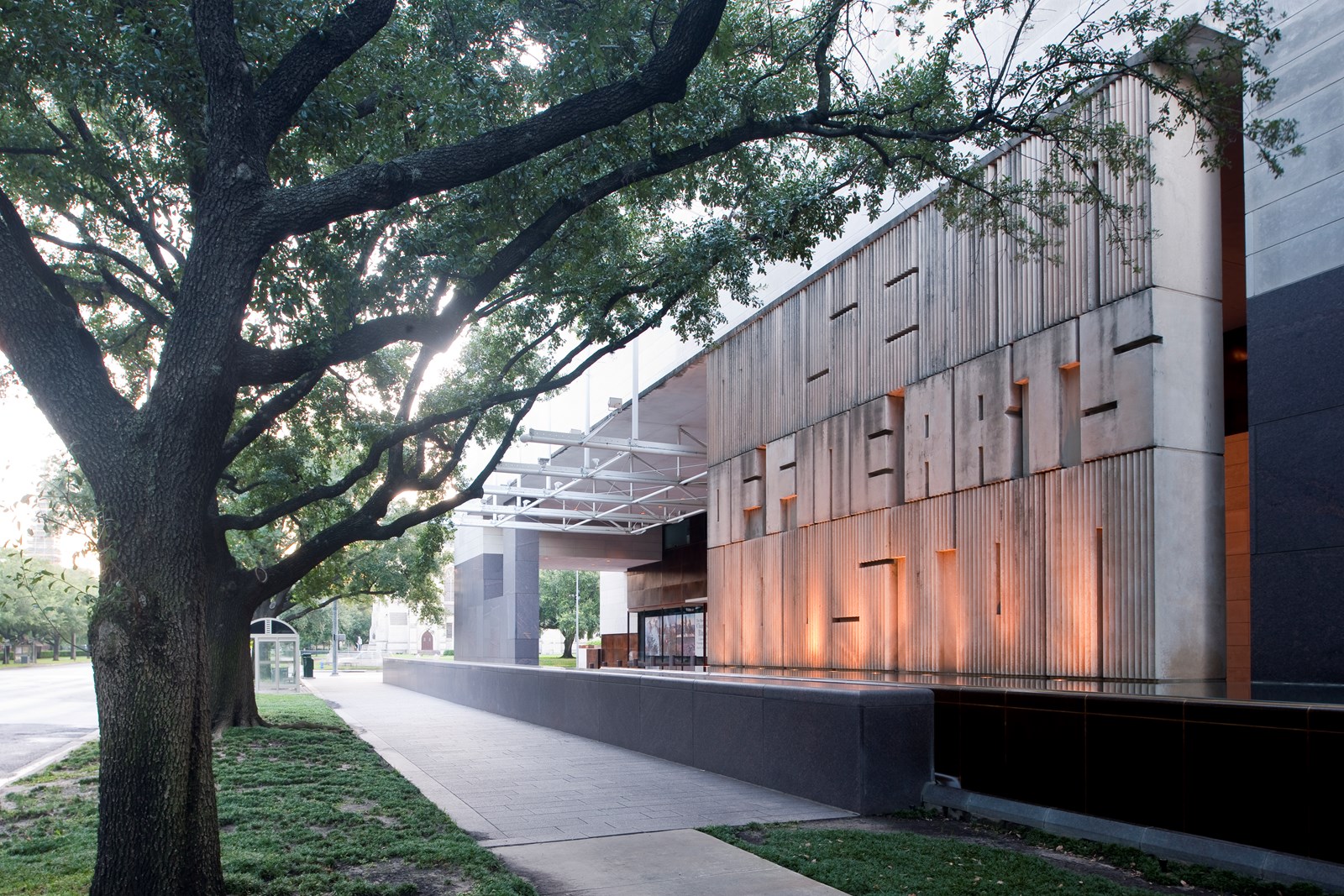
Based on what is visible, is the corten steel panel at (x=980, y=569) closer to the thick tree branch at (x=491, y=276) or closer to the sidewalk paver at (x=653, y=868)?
the sidewalk paver at (x=653, y=868)

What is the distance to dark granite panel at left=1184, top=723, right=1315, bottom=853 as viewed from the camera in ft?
20.2

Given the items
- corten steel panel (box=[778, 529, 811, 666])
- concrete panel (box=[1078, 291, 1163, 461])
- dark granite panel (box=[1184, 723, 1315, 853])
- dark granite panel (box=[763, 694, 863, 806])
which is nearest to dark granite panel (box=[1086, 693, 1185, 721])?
dark granite panel (box=[1184, 723, 1315, 853])

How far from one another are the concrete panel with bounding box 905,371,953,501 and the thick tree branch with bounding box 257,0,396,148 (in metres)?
10.3

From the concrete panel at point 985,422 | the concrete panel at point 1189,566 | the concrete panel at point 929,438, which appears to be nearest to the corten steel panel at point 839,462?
the concrete panel at point 929,438

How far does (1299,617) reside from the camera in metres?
10.2

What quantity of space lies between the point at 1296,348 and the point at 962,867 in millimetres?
6899

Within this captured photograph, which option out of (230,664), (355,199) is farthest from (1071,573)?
(230,664)

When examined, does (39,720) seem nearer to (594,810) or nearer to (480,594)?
(594,810)

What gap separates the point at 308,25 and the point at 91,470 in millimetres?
4830

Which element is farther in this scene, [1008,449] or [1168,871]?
[1008,449]

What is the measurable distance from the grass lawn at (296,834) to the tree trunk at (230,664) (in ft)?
8.91

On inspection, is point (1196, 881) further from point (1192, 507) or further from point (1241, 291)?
point (1241, 291)

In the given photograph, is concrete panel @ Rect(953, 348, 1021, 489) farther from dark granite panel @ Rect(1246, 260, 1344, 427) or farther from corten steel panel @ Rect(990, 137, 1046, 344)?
dark granite panel @ Rect(1246, 260, 1344, 427)

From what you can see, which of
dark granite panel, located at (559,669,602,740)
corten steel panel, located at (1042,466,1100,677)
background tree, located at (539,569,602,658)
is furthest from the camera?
background tree, located at (539,569,602,658)
